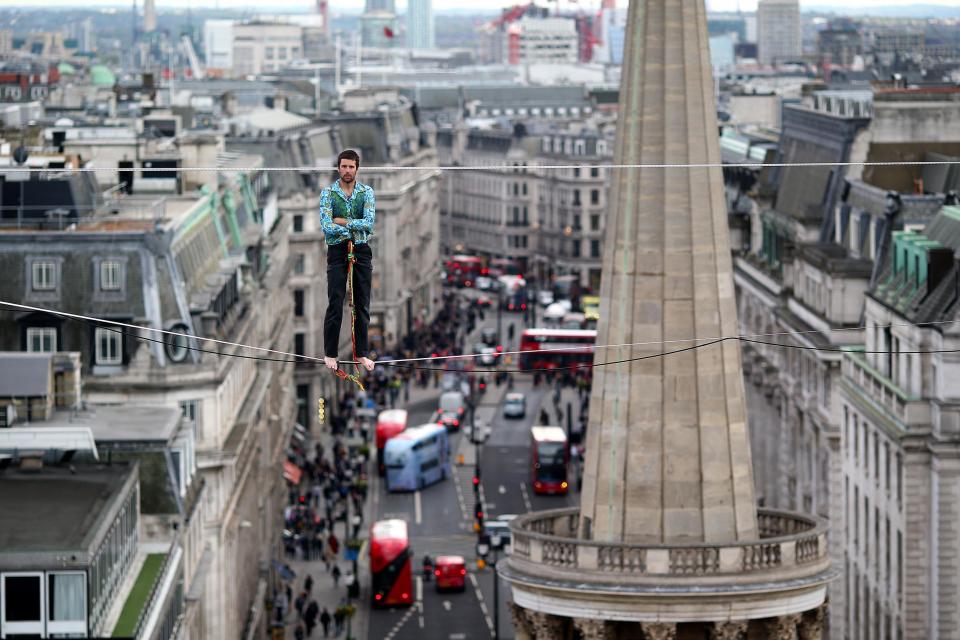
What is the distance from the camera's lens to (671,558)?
1849 inches

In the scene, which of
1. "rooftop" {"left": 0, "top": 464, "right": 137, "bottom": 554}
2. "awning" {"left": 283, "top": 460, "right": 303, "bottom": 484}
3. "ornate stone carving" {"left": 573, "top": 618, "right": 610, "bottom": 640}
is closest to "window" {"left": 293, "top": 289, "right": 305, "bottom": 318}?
"awning" {"left": 283, "top": 460, "right": 303, "bottom": 484}

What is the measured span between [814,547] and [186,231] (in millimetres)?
57534

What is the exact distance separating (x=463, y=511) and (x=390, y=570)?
25.1 m

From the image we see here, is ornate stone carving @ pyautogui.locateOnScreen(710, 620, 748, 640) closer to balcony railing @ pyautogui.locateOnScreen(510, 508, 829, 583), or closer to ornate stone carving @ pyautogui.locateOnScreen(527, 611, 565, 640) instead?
balcony railing @ pyautogui.locateOnScreen(510, 508, 829, 583)

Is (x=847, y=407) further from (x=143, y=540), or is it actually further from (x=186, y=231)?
(x=143, y=540)

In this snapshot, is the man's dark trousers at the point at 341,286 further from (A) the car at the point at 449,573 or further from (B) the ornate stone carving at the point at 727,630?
(A) the car at the point at 449,573

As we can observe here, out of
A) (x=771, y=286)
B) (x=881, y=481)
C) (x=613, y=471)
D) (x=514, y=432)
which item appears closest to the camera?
(x=613, y=471)

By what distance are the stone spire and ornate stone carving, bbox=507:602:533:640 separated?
183cm

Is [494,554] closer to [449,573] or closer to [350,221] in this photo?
[449,573]

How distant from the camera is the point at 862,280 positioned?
116000 millimetres

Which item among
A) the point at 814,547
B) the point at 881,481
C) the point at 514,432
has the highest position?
the point at 814,547

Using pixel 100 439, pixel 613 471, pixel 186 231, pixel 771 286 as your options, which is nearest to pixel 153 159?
pixel 186 231

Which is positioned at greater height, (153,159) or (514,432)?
(153,159)

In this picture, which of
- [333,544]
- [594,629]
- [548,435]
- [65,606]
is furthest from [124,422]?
[548,435]
